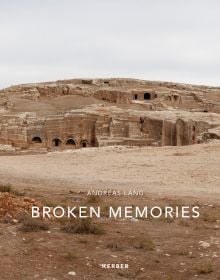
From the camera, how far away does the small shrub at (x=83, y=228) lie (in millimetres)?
8695

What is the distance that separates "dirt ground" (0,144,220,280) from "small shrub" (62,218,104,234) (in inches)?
2.9

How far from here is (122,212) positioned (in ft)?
34.9

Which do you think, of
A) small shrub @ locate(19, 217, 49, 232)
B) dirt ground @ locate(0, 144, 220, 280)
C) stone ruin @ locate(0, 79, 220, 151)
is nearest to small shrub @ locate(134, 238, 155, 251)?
dirt ground @ locate(0, 144, 220, 280)

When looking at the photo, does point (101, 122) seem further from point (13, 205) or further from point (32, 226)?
point (32, 226)

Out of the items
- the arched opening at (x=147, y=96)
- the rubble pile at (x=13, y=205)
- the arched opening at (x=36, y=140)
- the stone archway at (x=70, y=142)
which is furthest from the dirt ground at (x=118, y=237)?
the arched opening at (x=147, y=96)

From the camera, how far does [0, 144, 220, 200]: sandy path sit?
1538 centimetres

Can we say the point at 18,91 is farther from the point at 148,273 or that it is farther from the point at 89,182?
the point at 148,273

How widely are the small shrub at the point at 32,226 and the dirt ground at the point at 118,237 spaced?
0.20ft

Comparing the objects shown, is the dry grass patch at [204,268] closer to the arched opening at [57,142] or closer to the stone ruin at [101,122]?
the stone ruin at [101,122]

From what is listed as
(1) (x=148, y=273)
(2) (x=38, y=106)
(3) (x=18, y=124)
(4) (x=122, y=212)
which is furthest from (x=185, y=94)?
(1) (x=148, y=273)

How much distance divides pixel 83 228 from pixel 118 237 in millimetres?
673

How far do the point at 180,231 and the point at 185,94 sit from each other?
4718cm

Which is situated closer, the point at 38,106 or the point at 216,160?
the point at 216,160

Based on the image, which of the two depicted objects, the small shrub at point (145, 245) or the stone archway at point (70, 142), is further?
the stone archway at point (70, 142)
